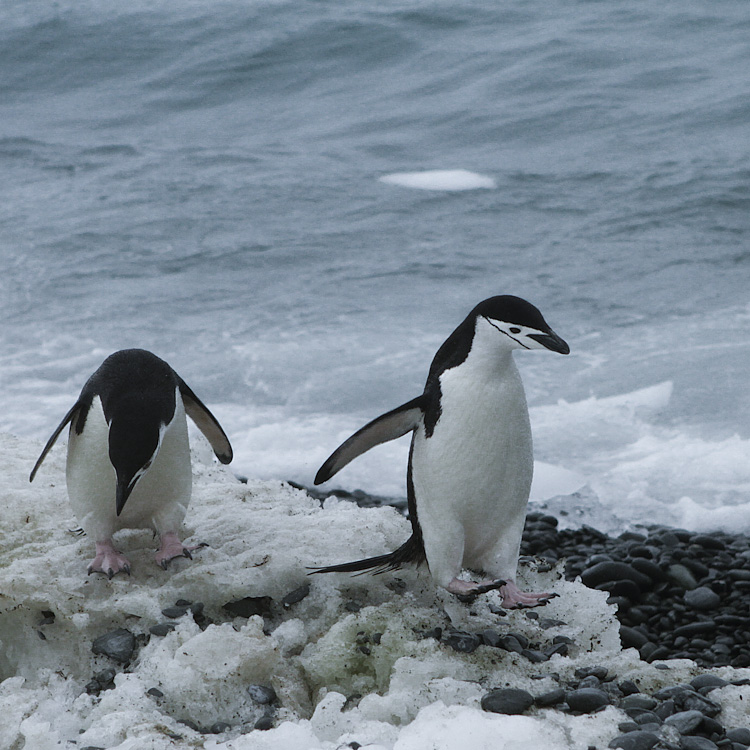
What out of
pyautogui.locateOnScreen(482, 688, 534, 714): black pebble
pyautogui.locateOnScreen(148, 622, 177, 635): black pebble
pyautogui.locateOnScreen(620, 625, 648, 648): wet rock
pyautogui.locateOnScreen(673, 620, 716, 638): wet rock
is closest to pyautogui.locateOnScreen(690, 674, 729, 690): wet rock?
pyautogui.locateOnScreen(482, 688, 534, 714): black pebble

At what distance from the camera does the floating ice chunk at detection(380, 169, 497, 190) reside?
1205cm

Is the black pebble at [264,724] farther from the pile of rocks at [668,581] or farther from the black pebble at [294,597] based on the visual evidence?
the pile of rocks at [668,581]

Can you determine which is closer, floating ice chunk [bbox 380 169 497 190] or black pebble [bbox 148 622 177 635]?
black pebble [bbox 148 622 177 635]

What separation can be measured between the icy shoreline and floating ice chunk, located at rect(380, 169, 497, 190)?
918 cm

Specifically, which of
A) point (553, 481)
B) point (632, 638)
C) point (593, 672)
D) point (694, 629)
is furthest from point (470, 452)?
point (553, 481)

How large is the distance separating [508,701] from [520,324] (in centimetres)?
91

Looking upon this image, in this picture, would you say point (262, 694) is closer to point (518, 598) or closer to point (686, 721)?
point (518, 598)

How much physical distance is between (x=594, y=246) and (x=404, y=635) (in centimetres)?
777

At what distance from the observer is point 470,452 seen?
274 cm

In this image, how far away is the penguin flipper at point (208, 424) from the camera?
3.24m

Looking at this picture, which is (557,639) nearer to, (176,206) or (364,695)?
(364,695)

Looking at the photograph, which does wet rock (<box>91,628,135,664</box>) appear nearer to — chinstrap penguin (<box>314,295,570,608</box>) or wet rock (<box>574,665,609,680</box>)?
chinstrap penguin (<box>314,295,570,608</box>)

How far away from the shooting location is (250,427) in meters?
6.03

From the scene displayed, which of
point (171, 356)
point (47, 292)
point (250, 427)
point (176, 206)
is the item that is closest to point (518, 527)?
point (250, 427)
